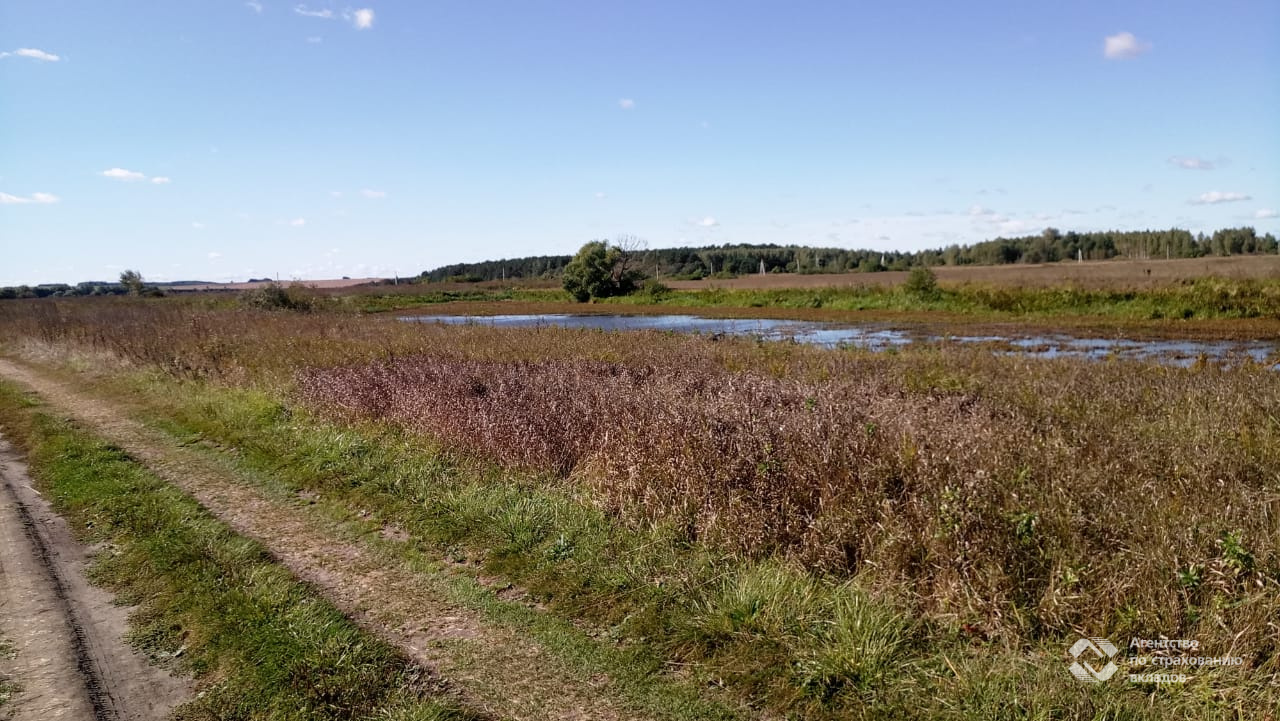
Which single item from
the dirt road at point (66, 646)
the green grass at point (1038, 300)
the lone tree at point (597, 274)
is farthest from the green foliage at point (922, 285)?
the dirt road at point (66, 646)

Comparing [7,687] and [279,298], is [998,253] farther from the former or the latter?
[7,687]

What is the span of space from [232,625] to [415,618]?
116 cm

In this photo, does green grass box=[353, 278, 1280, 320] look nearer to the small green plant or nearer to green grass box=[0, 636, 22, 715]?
the small green plant

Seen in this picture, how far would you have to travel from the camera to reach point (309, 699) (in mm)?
3896

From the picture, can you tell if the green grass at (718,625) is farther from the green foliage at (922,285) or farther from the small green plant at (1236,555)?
the green foliage at (922,285)

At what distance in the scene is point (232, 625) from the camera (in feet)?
15.5

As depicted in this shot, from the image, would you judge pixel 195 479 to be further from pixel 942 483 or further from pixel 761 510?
A: pixel 942 483

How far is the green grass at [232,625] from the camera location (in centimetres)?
390

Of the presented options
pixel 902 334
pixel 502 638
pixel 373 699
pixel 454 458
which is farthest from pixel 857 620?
pixel 902 334

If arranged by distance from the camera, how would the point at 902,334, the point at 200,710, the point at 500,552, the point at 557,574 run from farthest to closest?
the point at 902,334 → the point at 500,552 → the point at 557,574 → the point at 200,710

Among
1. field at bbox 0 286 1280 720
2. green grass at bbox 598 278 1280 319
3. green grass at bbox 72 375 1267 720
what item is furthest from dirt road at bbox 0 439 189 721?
green grass at bbox 598 278 1280 319

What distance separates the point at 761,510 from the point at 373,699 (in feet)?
10.0

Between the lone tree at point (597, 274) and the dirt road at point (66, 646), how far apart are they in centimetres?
6465

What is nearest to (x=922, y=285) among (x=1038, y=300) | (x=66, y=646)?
(x=1038, y=300)
